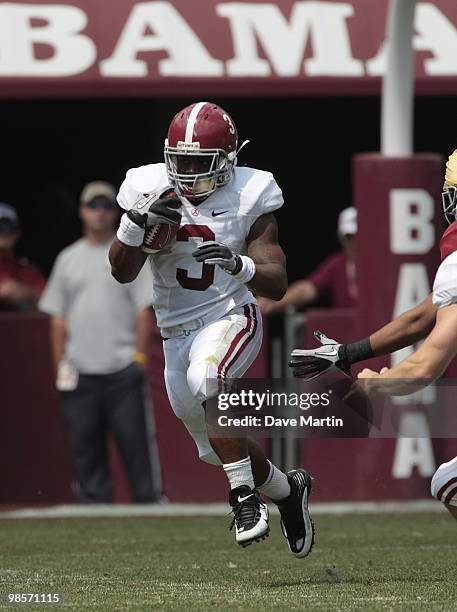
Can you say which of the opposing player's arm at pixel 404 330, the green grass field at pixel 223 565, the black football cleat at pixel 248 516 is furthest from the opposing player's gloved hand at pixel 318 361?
the green grass field at pixel 223 565

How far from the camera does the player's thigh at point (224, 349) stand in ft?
21.3

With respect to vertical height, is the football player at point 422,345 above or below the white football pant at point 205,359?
above

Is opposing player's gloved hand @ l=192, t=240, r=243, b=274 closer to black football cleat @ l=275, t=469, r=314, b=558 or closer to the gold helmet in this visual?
the gold helmet

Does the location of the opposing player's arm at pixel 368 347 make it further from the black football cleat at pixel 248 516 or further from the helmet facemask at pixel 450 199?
the black football cleat at pixel 248 516

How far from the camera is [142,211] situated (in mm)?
6445

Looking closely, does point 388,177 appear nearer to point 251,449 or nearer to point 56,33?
point 56,33

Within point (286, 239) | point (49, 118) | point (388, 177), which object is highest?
point (388, 177)

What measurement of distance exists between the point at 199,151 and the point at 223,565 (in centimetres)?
175

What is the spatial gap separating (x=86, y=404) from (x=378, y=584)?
419 cm

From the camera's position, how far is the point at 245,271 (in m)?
6.37

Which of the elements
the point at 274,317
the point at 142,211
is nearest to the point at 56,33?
the point at 274,317

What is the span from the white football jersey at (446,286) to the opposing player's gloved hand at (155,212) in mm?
1251

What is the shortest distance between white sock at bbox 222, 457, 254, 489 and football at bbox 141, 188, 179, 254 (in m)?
0.90

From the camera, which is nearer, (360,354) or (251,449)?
(360,354)
